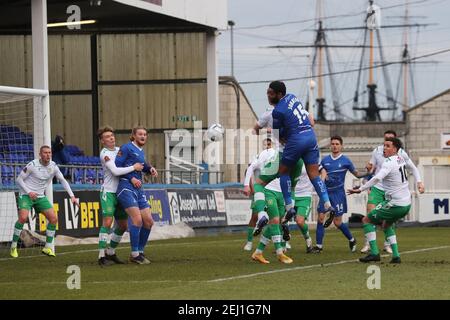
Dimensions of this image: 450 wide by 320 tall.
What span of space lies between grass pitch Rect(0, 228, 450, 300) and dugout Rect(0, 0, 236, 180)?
770 inches

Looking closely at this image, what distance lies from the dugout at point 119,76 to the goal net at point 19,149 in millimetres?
12813

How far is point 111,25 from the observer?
4191 centimetres

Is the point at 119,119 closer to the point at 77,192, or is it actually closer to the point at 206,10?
the point at 206,10

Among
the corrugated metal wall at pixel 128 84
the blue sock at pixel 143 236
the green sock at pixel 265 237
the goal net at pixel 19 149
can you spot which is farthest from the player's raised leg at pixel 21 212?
the corrugated metal wall at pixel 128 84

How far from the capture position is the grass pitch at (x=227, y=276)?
13.1 m

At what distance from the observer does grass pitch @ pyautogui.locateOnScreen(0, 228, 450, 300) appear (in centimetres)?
1309

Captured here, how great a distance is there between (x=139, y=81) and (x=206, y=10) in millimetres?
4834

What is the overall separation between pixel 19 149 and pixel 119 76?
1545 centimetres

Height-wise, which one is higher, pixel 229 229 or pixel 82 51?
pixel 82 51

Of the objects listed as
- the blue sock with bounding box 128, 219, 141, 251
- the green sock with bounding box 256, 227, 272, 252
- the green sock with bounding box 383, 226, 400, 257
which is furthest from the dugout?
the green sock with bounding box 383, 226, 400, 257

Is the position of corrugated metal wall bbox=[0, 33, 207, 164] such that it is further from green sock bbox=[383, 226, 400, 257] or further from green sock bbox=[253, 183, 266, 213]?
green sock bbox=[383, 226, 400, 257]

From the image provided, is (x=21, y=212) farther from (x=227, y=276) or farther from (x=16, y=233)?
(x=227, y=276)

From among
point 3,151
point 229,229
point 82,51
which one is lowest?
point 229,229
